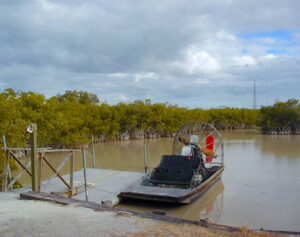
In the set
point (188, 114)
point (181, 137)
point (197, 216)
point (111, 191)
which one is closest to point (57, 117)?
point (181, 137)

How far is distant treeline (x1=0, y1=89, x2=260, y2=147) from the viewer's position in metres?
11.7

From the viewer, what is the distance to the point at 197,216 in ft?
27.9

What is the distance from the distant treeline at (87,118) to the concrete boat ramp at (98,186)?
2.17 m

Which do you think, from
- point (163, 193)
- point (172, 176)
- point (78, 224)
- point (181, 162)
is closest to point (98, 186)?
point (163, 193)

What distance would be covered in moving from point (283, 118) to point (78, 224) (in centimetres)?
3591

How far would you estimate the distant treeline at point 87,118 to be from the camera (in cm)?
1168

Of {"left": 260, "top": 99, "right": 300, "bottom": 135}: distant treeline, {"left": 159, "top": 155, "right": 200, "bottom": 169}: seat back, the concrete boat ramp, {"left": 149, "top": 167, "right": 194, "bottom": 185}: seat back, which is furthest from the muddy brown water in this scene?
{"left": 260, "top": 99, "right": 300, "bottom": 135}: distant treeline

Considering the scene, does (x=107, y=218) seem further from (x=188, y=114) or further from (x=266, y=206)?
(x=188, y=114)

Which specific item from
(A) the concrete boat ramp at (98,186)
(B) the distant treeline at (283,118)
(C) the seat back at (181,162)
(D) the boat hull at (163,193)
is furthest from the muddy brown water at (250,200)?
(B) the distant treeline at (283,118)

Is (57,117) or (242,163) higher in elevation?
(57,117)

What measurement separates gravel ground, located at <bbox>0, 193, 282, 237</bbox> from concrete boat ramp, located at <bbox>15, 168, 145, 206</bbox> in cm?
174

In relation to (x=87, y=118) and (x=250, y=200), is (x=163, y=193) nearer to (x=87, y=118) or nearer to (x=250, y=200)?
(x=250, y=200)

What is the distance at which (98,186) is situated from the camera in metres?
9.55

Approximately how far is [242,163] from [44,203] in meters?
12.5
